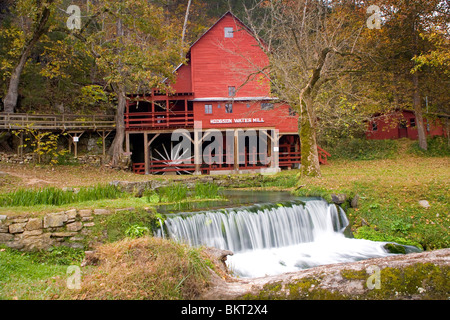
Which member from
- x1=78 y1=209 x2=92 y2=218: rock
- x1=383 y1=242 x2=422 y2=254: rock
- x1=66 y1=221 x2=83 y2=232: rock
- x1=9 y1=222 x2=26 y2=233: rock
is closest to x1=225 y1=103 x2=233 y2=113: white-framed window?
x1=383 y1=242 x2=422 y2=254: rock

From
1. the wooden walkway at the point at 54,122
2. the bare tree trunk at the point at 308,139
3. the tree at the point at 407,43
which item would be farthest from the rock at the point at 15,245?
the tree at the point at 407,43

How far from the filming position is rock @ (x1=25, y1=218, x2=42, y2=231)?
7566mm

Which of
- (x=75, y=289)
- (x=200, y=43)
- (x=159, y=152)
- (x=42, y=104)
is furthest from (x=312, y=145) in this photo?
(x=42, y=104)

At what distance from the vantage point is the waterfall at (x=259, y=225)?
9.55 meters

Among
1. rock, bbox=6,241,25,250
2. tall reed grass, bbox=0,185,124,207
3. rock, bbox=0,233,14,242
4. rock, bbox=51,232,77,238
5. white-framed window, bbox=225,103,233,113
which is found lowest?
rock, bbox=6,241,25,250

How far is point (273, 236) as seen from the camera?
1044cm

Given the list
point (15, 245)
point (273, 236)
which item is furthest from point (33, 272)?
point (273, 236)

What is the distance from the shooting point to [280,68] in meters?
17.8

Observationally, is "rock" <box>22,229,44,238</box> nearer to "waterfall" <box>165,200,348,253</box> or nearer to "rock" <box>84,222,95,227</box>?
"rock" <box>84,222,95,227</box>

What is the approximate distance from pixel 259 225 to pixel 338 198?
3796 mm

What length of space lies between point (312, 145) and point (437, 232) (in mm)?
7585

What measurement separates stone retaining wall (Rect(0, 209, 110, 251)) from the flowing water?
214 centimetres

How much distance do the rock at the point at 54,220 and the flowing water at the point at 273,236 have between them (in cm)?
257

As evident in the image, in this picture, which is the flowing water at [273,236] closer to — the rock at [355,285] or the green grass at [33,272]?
the green grass at [33,272]
